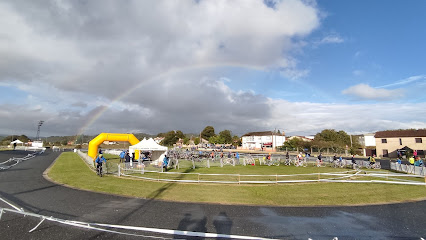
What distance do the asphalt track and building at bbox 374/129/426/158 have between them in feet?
168

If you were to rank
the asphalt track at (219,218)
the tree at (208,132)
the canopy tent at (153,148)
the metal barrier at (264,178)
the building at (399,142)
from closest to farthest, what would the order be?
the asphalt track at (219,218) < the metal barrier at (264,178) < the canopy tent at (153,148) < the building at (399,142) < the tree at (208,132)

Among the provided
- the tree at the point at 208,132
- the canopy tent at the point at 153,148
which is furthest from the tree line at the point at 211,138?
the canopy tent at the point at 153,148

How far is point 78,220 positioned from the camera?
7109mm

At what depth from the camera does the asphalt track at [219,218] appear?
617 centimetres

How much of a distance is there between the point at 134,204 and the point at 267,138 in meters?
95.6

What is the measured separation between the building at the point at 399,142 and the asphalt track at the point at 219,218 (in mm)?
51309

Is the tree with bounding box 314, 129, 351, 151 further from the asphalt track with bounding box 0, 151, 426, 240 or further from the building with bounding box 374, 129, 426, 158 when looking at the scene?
the asphalt track with bounding box 0, 151, 426, 240

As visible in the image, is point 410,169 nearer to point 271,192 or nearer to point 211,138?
point 271,192

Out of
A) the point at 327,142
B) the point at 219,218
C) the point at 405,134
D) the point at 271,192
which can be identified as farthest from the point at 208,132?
the point at 219,218

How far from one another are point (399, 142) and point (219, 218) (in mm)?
59056

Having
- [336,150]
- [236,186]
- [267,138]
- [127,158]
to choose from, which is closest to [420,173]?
[236,186]

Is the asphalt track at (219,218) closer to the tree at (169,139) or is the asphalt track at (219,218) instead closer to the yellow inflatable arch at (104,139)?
the yellow inflatable arch at (104,139)

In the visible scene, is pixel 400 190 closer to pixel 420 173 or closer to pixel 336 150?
pixel 420 173

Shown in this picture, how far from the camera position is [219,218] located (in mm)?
7449
